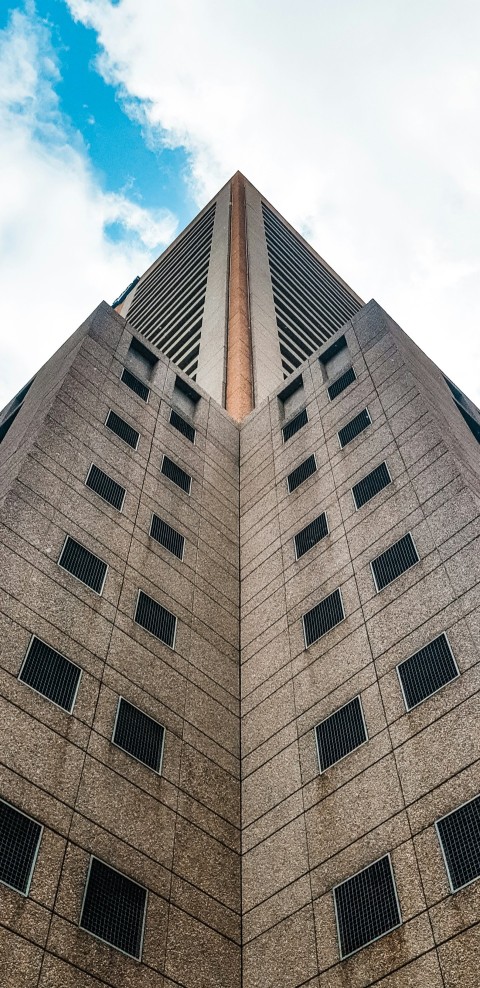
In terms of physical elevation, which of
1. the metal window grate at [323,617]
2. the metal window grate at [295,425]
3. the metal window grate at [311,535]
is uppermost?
the metal window grate at [295,425]

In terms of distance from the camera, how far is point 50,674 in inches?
679

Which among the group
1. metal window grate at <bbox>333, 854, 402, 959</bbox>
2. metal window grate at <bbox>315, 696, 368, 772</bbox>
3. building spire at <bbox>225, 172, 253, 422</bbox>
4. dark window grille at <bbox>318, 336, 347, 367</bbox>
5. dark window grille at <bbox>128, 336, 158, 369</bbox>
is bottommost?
metal window grate at <bbox>333, 854, 402, 959</bbox>

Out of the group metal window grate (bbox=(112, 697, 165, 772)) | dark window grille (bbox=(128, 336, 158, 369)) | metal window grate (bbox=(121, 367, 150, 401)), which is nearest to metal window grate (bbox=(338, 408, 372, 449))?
metal window grate (bbox=(121, 367, 150, 401))

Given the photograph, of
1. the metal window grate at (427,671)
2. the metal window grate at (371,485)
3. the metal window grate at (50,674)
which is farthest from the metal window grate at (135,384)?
the metal window grate at (427,671)

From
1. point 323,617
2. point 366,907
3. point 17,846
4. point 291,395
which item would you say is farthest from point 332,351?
point 17,846

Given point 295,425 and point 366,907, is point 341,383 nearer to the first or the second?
point 295,425

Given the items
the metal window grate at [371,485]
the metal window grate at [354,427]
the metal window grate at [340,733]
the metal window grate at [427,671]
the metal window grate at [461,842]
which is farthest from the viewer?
the metal window grate at [354,427]

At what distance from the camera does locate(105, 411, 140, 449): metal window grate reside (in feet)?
86.7

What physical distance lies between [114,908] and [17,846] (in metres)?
2.18

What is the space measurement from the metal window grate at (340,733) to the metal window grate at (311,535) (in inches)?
250

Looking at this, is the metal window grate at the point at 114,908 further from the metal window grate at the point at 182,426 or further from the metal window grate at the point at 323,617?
the metal window grate at the point at 182,426

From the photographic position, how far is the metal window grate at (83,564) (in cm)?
2011

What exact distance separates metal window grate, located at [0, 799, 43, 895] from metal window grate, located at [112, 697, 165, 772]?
10.3 feet

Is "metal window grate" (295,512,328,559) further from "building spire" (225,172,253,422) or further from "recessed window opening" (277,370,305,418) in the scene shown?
"building spire" (225,172,253,422)
